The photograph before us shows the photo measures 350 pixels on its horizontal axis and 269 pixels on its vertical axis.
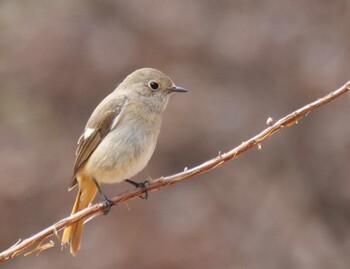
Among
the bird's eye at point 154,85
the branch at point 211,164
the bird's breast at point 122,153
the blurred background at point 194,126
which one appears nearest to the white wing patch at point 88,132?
the bird's breast at point 122,153

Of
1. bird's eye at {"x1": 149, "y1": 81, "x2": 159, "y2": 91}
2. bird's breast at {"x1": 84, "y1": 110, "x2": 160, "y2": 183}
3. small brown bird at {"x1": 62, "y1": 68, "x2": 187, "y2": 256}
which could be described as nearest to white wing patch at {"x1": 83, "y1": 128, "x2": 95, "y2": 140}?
small brown bird at {"x1": 62, "y1": 68, "x2": 187, "y2": 256}

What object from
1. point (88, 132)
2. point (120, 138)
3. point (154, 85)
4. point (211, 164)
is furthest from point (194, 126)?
point (211, 164)

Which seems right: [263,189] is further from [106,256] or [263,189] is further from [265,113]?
[106,256]

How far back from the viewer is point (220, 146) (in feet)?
25.3

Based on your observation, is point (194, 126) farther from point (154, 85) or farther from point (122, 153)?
point (122, 153)

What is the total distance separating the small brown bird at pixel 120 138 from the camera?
4.12 metres

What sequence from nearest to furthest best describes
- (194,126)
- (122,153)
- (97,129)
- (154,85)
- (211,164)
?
(211,164) → (122,153) → (97,129) → (154,85) → (194,126)

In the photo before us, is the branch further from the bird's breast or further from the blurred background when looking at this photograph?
the blurred background

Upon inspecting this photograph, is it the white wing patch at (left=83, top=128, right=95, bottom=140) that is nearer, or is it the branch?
the branch

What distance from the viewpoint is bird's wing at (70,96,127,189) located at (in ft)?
14.0

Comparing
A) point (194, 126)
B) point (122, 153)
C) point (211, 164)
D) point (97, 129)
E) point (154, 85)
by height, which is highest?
point (194, 126)

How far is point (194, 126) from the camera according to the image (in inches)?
304

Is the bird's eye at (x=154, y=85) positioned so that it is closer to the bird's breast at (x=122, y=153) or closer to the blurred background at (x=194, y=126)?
the bird's breast at (x=122, y=153)

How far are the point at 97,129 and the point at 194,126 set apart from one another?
344 cm
